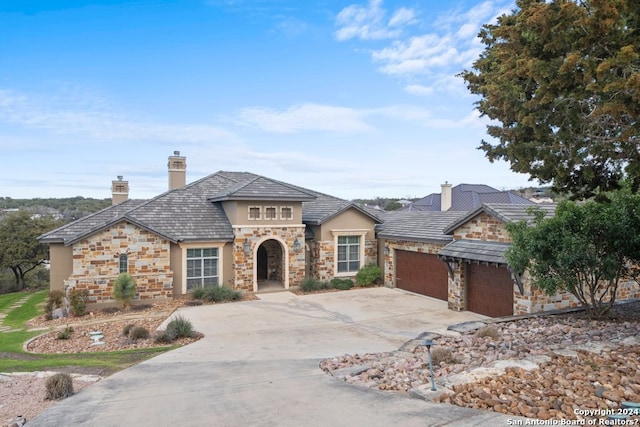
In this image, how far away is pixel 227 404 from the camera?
20.4 ft

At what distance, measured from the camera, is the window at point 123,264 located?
16.2 m

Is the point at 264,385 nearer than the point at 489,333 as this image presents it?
Yes

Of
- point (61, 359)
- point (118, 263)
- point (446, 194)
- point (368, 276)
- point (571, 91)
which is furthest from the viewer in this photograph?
point (446, 194)

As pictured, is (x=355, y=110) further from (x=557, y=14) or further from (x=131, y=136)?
(x=557, y=14)

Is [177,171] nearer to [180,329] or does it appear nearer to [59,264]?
[59,264]

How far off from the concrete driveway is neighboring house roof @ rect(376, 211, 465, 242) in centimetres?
362

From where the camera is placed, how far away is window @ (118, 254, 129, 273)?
16.2 m

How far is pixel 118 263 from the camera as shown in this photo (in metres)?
16.2

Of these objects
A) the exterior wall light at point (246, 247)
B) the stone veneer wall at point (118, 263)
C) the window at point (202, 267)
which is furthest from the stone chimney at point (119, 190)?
the exterior wall light at point (246, 247)

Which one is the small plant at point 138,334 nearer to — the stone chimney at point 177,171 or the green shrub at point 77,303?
the green shrub at point 77,303

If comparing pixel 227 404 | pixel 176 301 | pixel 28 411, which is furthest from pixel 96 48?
pixel 227 404

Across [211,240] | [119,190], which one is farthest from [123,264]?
[119,190]

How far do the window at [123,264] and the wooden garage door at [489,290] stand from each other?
1338cm

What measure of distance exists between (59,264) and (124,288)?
314 cm
